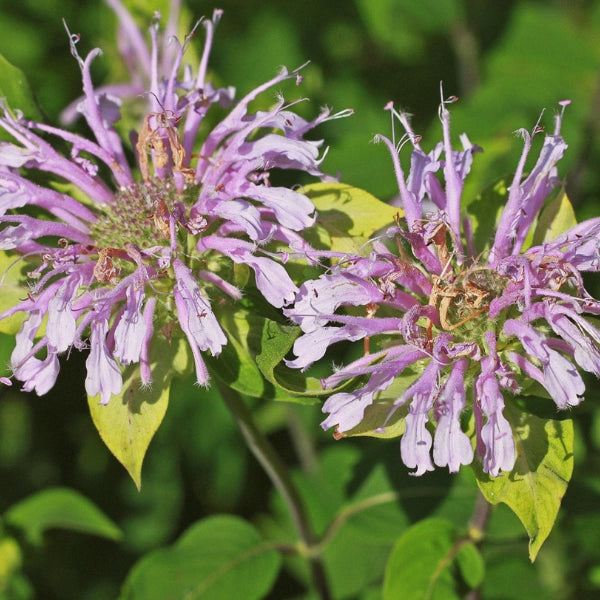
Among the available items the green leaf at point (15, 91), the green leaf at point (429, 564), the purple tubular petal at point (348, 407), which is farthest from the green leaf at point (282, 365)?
the green leaf at point (15, 91)

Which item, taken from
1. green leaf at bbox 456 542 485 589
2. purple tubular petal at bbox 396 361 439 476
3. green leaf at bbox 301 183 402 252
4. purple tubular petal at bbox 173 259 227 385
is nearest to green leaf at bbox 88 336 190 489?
purple tubular petal at bbox 173 259 227 385

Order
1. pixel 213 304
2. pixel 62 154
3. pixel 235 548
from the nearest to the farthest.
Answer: pixel 213 304
pixel 62 154
pixel 235 548

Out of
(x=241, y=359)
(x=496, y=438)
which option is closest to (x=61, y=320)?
(x=241, y=359)

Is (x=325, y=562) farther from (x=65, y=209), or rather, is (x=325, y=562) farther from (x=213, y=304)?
(x=65, y=209)

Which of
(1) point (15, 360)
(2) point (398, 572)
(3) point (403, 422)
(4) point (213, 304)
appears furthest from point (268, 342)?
(2) point (398, 572)

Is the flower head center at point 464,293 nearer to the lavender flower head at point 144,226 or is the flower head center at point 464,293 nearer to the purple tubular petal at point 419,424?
the purple tubular petal at point 419,424

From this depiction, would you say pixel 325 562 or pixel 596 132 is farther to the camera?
pixel 596 132
